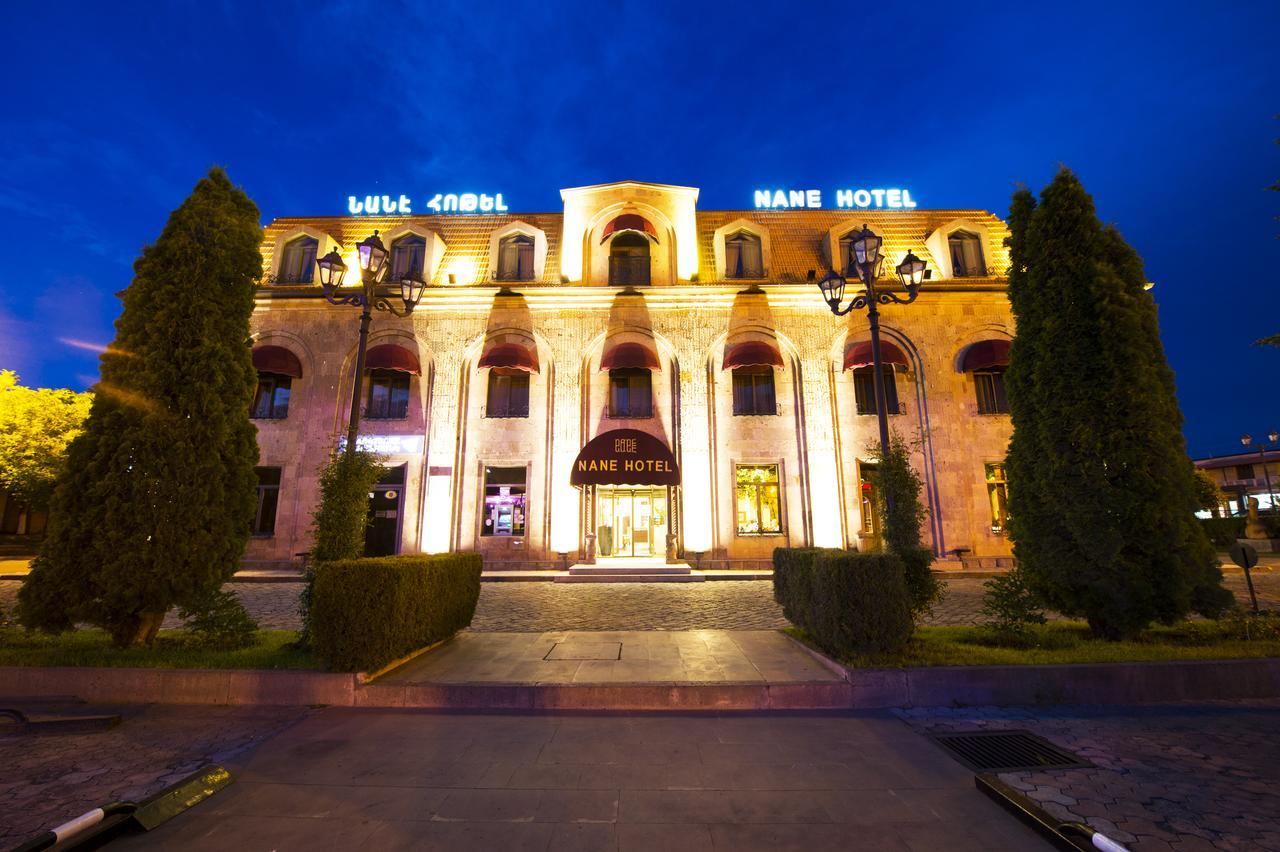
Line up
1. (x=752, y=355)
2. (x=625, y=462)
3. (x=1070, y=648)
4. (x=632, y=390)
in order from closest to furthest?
(x=1070, y=648)
(x=625, y=462)
(x=752, y=355)
(x=632, y=390)

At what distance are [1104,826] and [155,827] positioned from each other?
6186 millimetres

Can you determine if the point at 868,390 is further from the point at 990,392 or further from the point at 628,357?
the point at 628,357

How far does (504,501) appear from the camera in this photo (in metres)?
18.7

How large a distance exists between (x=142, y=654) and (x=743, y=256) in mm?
19813

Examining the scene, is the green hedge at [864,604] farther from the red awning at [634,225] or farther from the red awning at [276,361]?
the red awning at [276,361]

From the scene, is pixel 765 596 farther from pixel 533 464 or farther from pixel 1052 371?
pixel 533 464

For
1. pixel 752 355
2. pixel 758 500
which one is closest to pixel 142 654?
pixel 758 500

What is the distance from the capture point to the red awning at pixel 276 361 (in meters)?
18.1

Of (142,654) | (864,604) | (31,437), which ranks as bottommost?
(142,654)

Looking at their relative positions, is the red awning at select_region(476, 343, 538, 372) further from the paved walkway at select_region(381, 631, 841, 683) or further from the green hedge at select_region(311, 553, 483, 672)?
the green hedge at select_region(311, 553, 483, 672)

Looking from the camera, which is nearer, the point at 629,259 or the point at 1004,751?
the point at 1004,751

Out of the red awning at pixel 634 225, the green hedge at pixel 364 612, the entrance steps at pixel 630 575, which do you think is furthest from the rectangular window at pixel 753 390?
the green hedge at pixel 364 612

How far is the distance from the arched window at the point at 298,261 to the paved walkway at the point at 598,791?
2004 centimetres

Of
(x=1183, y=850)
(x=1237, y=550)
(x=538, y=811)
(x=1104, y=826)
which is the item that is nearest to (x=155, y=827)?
(x=538, y=811)
